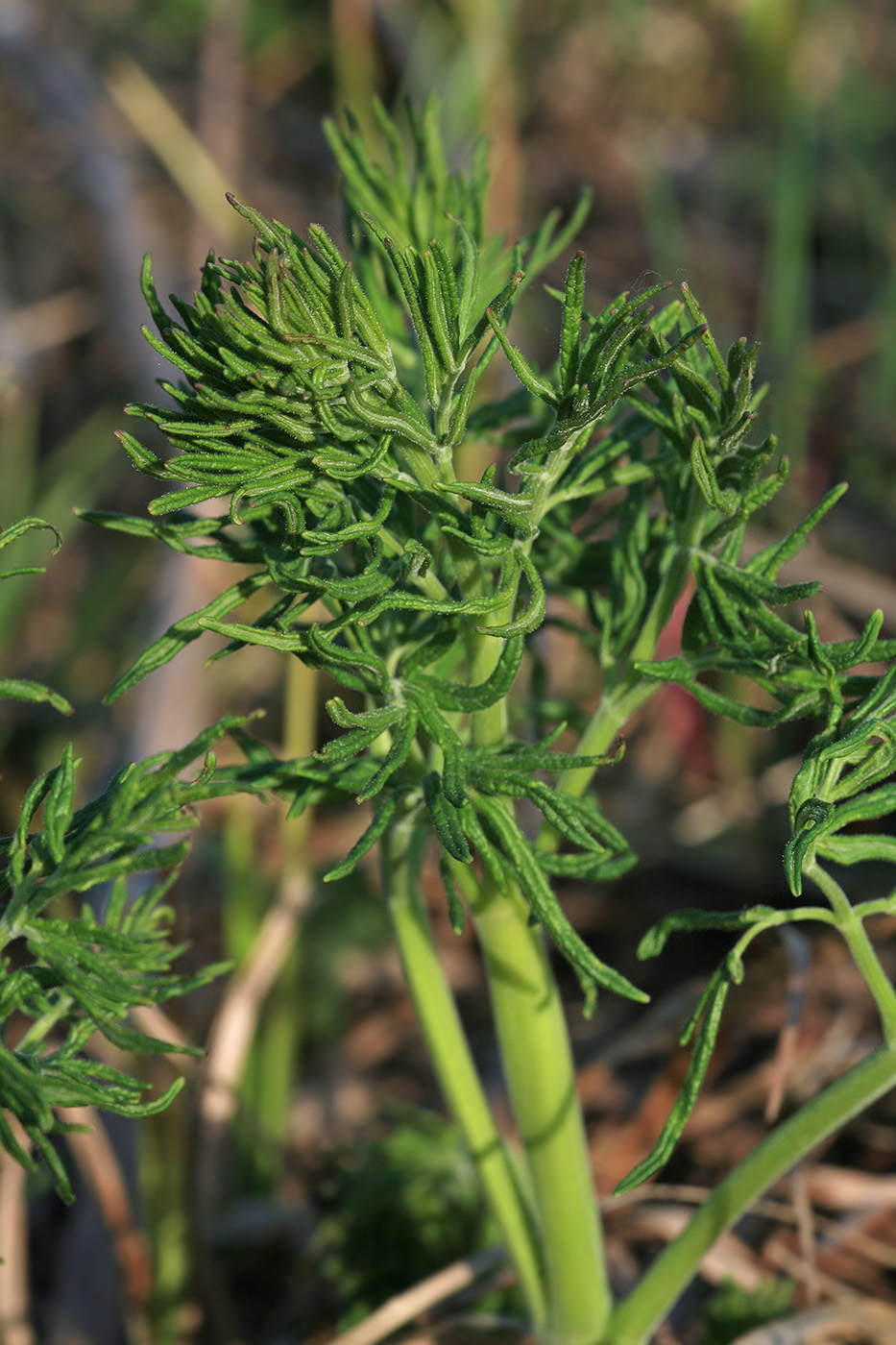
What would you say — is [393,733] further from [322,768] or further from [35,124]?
[35,124]

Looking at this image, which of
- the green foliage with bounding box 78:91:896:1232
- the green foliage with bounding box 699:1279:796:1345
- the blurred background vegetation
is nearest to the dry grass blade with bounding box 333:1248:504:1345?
the blurred background vegetation

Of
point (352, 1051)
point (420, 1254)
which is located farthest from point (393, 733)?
point (352, 1051)

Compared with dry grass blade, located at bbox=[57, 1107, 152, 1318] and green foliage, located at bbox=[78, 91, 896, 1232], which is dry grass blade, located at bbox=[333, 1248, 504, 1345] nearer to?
dry grass blade, located at bbox=[57, 1107, 152, 1318]

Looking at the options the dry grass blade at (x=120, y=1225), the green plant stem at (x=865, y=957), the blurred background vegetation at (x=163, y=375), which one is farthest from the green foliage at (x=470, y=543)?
the dry grass blade at (x=120, y=1225)

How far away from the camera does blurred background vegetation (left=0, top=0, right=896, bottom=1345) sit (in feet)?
4.03

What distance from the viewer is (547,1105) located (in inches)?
30.0

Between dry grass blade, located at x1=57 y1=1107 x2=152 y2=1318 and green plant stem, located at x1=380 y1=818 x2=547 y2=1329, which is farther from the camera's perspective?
dry grass blade, located at x1=57 y1=1107 x2=152 y2=1318

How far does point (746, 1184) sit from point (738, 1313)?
0.40 meters

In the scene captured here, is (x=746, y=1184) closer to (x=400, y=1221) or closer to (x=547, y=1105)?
(x=547, y=1105)

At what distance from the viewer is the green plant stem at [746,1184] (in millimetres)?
663

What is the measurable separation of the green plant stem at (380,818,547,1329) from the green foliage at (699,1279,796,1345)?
0.84 ft

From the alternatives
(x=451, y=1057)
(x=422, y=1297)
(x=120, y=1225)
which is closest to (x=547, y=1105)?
(x=451, y=1057)

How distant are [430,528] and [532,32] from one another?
10.6 ft

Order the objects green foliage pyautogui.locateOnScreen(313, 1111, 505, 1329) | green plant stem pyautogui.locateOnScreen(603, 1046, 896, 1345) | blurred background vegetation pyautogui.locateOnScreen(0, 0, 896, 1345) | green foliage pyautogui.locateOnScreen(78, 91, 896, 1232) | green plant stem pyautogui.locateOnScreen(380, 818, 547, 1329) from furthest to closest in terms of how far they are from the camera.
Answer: blurred background vegetation pyautogui.locateOnScreen(0, 0, 896, 1345) → green foliage pyautogui.locateOnScreen(313, 1111, 505, 1329) → green plant stem pyautogui.locateOnScreen(380, 818, 547, 1329) → green plant stem pyautogui.locateOnScreen(603, 1046, 896, 1345) → green foliage pyautogui.locateOnScreen(78, 91, 896, 1232)
